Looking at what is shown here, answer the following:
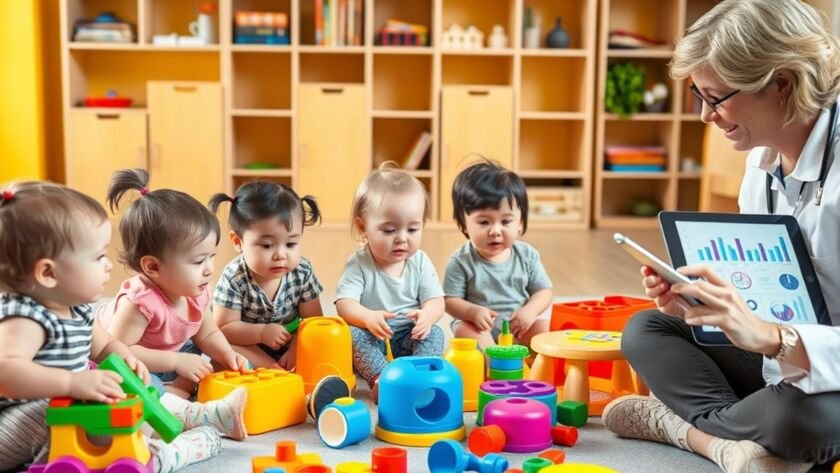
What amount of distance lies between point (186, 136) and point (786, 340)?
393 centimetres

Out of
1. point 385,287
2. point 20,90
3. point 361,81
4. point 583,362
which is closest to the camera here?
point 583,362

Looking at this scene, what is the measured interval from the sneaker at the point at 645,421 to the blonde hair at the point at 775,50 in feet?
1.66

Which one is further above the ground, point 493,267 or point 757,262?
point 757,262

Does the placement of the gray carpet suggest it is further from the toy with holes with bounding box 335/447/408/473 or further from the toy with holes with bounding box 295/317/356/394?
the toy with holes with bounding box 295/317/356/394

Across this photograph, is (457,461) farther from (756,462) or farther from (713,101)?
(713,101)

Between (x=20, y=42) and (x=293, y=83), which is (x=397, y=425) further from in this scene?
(x=20, y=42)

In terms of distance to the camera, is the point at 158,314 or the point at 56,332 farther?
the point at 158,314

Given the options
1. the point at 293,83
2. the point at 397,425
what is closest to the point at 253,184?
the point at 397,425

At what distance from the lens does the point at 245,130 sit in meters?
5.04

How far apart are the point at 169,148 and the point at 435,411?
11.4 feet

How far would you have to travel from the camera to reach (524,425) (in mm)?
1518

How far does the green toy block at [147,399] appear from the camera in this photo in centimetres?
134

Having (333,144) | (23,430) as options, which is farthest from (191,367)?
(333,144)

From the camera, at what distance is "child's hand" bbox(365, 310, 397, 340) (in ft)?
6.46
